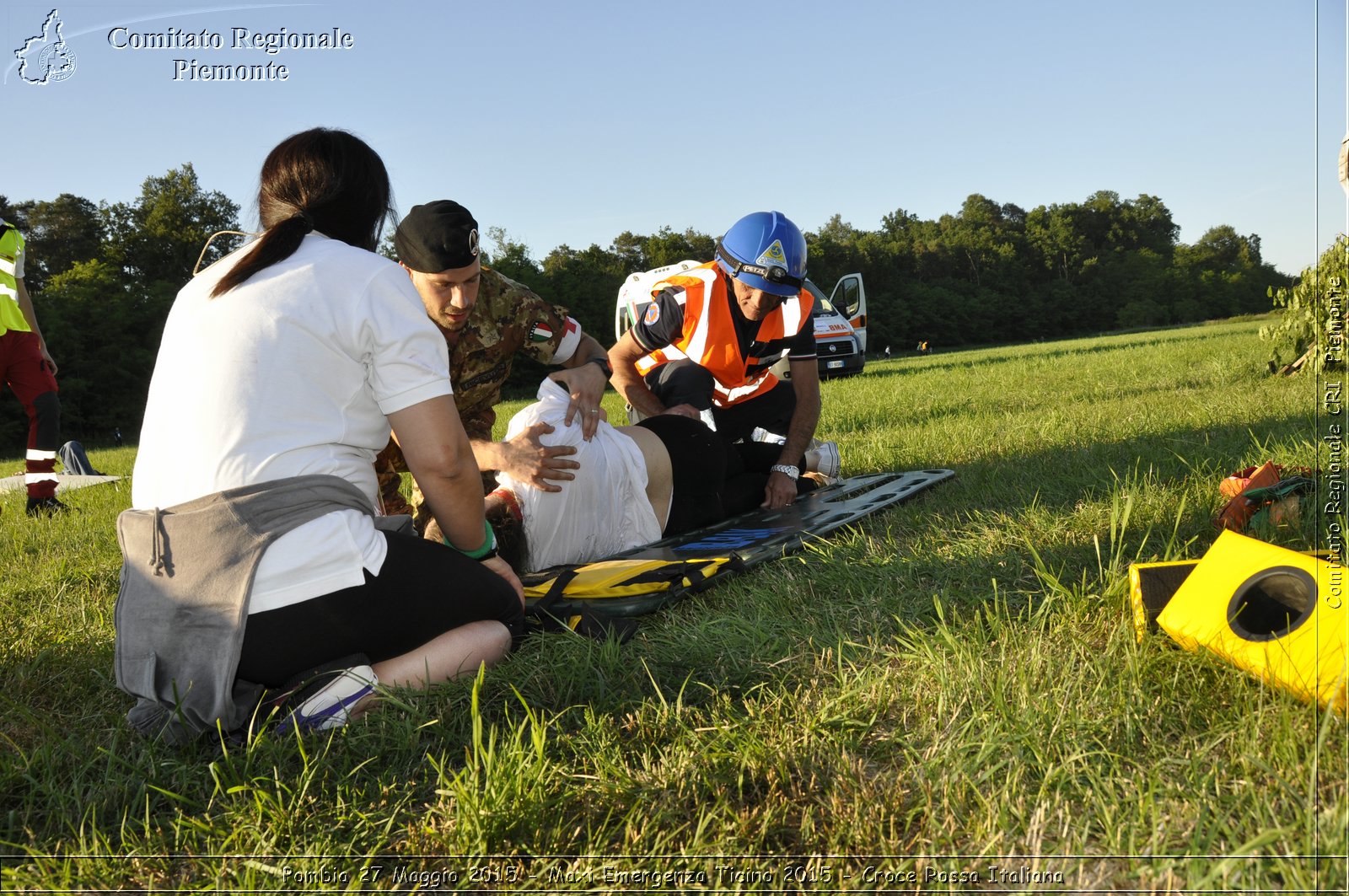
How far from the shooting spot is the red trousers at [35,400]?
6.27m

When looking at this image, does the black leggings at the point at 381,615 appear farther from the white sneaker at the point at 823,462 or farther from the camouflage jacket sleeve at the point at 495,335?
the white sneaker at the point at 823,462

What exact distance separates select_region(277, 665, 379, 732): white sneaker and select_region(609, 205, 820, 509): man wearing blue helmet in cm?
273

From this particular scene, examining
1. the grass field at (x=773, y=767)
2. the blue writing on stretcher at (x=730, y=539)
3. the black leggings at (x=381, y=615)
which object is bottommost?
the grass field at (x=773, y=767)

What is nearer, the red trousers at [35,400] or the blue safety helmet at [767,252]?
the blue safety helmet at [767,252]

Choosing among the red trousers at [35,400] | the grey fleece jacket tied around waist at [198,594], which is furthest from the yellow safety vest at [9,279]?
the grey fleece jacket tied around waist at [198,594]

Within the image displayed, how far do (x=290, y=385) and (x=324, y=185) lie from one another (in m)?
0.62

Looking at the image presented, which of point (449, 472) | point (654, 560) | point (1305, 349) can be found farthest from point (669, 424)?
point (1305, 349)

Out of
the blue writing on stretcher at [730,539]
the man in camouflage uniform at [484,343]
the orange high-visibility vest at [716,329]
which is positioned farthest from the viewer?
the orange high-visibility vest at [716,329]

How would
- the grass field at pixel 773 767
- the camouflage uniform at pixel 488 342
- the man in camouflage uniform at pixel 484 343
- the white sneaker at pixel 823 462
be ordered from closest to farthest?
the grass field at pixel 773 767
the man in camouflage uniform at pixel 484 343
the camouflage uniform at pixel 488 342
the white sneaker at pixel 823 462

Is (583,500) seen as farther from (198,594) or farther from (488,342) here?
(198,594)

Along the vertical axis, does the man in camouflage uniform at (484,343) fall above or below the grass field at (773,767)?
above

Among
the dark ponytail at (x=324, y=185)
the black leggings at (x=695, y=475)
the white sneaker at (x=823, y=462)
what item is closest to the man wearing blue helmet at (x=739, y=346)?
the white sneaker at (x=823, y=462)

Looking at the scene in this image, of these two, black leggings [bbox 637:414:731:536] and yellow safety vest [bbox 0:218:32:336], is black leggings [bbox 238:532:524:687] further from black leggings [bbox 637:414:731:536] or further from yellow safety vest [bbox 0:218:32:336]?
yellow safety vest [bbox 0:218:32:336]

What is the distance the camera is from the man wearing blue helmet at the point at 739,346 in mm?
4777
